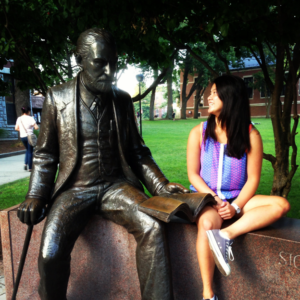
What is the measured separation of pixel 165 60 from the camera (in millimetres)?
4457

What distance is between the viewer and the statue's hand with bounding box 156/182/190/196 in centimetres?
246

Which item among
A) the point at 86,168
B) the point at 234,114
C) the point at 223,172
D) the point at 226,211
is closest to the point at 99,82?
the point at 86,168

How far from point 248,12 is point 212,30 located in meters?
0.50

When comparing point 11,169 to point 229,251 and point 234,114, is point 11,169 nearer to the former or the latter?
point 234,114

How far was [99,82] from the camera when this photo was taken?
237 cm

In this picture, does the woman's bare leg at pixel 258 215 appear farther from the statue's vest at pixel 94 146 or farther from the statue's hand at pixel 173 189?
the statue's vest at pixel 94 146

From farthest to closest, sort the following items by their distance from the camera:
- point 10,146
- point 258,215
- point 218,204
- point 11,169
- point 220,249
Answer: point 10,146, point 11,169, point 218,204, point 258,215, point 220,249

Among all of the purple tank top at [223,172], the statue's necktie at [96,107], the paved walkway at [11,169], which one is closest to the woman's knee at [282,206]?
the purple tank top at [223,172]

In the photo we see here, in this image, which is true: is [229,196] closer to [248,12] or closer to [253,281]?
[253,281]

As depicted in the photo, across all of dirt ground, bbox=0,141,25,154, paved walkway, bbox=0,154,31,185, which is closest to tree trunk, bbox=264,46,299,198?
paved walkway, bbox=0,154,31,185

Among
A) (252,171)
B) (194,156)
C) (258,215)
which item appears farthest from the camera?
(194,156)

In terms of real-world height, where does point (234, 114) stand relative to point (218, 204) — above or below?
above

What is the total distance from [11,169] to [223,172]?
8881 millimetres

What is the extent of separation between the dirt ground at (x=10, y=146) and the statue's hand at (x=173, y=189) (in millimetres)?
12821
